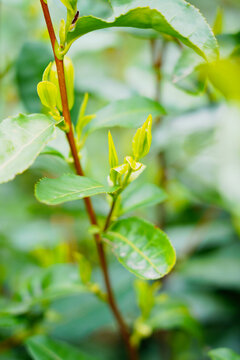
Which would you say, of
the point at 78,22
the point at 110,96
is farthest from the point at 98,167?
the point at 78,22

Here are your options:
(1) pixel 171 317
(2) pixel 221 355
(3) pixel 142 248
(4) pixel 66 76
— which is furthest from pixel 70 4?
Answer: (1) pixel 171 317

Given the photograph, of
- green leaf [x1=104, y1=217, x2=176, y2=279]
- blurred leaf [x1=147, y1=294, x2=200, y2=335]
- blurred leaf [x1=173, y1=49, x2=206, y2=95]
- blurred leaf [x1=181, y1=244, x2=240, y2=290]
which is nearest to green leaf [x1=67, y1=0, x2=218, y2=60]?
blurred leaf [x1=173, y1=49, x2=206, y2=95]

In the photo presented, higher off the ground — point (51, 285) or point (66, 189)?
point (66, 189)

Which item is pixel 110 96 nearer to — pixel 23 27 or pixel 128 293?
pixel 23 27

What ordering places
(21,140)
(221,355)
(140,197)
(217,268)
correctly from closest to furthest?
(21,140)
(221,355)
(140,197)
(217,268)

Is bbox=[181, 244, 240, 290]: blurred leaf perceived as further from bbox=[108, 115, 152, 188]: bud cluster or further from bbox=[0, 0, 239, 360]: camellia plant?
bbox=[108, 115, 152, 188]: bud cluster

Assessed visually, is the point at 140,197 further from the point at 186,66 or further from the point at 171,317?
the point at 171,317
